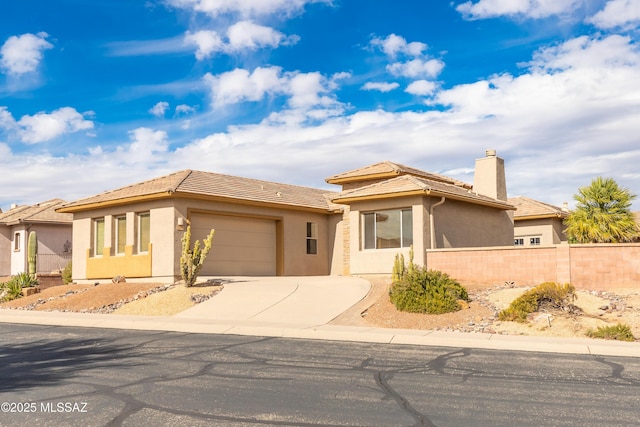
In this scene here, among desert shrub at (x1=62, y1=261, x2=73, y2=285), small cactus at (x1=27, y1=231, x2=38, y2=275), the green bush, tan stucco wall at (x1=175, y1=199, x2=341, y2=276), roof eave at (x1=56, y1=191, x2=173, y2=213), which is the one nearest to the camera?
roof eave at (x1=56, y1=191, x2=173, y2=213)

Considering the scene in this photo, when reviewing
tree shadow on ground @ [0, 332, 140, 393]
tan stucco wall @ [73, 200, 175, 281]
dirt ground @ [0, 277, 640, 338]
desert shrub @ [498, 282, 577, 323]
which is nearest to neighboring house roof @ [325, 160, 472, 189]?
dirt ground @ [0, 277, 640, 338]

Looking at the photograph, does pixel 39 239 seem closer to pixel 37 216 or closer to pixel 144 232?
pixel 37 216

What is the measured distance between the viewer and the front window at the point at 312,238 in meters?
32.5

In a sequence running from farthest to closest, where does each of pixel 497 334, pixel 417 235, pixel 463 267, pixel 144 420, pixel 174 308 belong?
1. pixel 417 235
2. pixel 463 267
3. pixel 174 308
4. pixel 497 334
5. pixel 144 420

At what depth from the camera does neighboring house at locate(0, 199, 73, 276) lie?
131ft

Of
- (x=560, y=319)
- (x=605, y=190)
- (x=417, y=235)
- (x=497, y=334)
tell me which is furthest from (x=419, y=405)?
(x=605, y=190)

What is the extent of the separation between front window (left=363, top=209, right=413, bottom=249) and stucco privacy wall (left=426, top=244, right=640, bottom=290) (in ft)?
6.50

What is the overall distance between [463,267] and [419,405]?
15.2 meters

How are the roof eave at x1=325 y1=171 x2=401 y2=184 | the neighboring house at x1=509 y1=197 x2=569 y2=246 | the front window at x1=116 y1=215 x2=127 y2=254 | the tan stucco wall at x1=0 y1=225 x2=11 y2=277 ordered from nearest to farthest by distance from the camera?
the front window at x1=116 y1=215 x2=127 y2=254 < the roof eave at x1=325 y1=171 x2=401 y2=184 < the neighboring house at x1=509 y1=197 x2=569 y2=246 < the tan stucco wall at x1=0 y1=225 x2=11 y2=277

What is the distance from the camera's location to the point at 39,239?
131 ft

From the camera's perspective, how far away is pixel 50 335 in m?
16.2

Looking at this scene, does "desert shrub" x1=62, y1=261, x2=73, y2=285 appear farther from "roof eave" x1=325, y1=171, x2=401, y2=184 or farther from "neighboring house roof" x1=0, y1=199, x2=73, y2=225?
"roof eave" x1=325, y1=171, x2=401, y2=184

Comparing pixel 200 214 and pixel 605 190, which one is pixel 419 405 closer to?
pixel 200 214

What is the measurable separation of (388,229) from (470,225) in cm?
400
